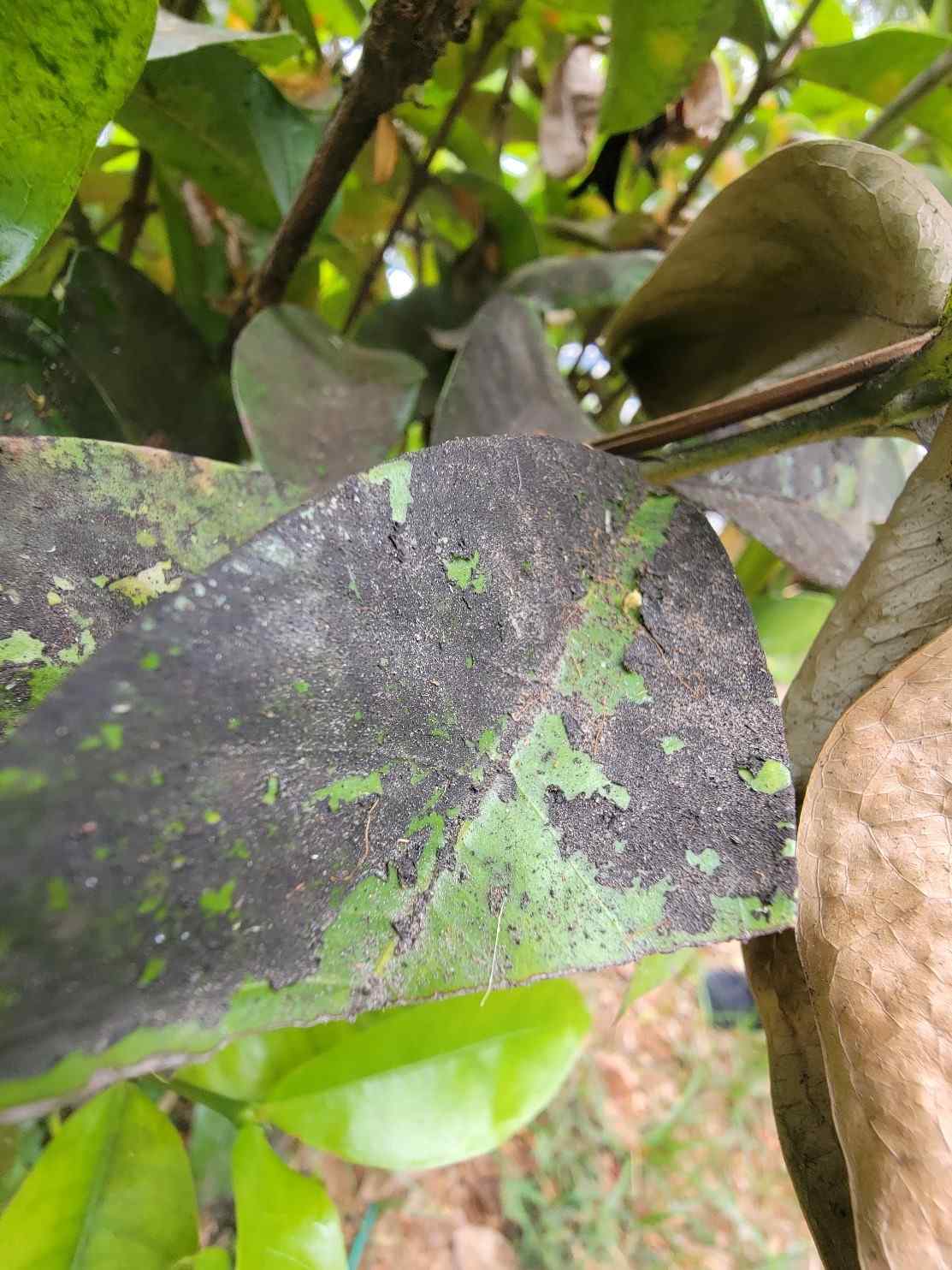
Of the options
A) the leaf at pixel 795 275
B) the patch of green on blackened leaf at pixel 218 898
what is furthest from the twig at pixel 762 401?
the patch of green on blackened leaf at pixel 218 898

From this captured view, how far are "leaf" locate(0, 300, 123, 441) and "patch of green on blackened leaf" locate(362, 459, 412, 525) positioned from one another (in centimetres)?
20

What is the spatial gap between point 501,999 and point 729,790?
34 cm

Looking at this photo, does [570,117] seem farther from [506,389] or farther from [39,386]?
[39,386]

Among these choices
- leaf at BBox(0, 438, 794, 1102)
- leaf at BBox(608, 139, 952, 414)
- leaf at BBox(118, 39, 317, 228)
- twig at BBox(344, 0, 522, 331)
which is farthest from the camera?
twig at BBox(344, 0, 522, 331)

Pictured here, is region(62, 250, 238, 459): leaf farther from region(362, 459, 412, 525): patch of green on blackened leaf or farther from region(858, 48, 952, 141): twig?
region(858, 48, 952, 141): twig

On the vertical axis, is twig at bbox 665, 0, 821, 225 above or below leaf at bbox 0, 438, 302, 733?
above

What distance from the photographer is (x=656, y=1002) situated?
1.35m

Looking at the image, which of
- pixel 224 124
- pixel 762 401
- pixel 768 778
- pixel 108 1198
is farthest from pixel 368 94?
pixel 108 1198

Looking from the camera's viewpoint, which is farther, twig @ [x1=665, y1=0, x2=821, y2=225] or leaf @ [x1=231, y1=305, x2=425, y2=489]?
twig @ [x1=665, y1=0, x2=821, y2=225]

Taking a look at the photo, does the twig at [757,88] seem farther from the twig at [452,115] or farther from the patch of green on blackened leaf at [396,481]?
the patch of green on blackened leaf at [396,481]

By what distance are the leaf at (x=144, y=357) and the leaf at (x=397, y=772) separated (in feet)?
0.84

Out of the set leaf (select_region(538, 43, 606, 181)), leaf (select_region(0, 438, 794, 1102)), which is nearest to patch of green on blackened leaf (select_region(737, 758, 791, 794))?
leaf (select_region(0, 438, 794, 1102))

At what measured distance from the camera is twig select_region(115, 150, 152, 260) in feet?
1.75

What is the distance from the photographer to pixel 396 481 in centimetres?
22
